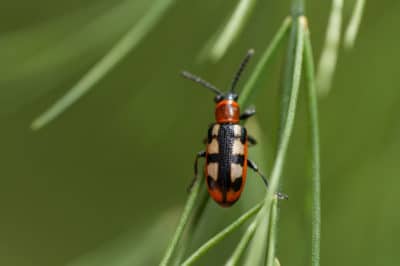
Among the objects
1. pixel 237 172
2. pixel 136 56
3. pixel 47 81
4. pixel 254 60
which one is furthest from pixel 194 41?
pixel 237 172

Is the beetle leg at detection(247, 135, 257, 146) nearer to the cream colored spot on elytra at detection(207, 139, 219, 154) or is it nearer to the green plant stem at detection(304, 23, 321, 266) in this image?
the cream colored spot on elytra at detection(207, 139, 219, 154)

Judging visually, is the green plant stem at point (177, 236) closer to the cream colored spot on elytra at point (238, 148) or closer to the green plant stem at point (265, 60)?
the green plant stem at point (265, 60)

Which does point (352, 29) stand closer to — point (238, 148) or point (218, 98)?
point (238, 148)

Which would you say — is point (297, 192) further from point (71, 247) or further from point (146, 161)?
point (71, 247)

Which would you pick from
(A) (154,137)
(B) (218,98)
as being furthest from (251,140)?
(A) (154,137)

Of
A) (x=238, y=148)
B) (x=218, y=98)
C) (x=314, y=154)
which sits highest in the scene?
(x=218, y=98)

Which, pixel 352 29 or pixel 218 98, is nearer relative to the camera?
pixel 352 29

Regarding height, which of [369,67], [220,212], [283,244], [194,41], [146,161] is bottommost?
[283,244]
